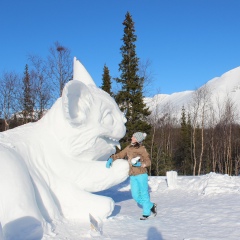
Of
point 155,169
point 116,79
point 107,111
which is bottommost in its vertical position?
point 155,169

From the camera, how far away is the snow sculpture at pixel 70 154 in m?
4.54

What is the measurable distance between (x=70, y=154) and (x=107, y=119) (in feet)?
2.77

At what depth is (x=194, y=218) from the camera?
5.33 metres

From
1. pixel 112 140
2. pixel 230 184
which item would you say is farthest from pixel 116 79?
pixel 112 140

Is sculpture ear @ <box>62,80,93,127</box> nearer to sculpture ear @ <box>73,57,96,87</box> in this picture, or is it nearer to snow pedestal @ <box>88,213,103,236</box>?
sculpture ear @ <box>73,57,96,87</box>

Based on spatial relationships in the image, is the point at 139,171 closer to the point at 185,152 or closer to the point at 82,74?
the point at 82,74

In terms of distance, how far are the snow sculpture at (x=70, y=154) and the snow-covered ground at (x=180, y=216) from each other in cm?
32

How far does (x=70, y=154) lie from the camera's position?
16.7ft

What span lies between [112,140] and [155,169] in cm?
1943

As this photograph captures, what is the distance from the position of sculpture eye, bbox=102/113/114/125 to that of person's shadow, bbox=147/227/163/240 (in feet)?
5.87

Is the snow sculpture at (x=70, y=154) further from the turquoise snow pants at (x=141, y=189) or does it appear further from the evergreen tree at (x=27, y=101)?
the evergreen tree at (x=27, y=101)

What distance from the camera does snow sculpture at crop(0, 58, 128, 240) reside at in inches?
179

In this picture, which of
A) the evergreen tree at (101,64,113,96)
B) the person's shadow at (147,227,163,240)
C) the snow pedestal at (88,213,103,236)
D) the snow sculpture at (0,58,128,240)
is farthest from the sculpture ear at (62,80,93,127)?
the evergreen tree at (101,64,113,96)

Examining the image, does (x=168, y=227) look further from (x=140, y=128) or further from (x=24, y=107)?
(x=24, y=107)
